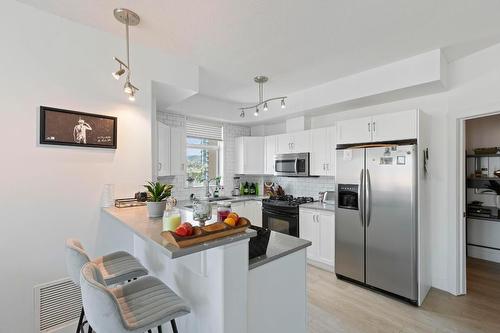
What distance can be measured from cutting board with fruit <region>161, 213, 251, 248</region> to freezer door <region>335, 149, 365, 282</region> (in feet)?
7.53

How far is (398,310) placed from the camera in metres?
2.61

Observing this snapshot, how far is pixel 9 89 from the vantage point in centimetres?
185

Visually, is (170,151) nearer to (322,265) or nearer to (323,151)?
(323,151)

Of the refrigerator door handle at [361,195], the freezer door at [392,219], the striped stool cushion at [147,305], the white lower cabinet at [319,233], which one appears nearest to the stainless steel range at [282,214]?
the white lower cabinet at [319,233]

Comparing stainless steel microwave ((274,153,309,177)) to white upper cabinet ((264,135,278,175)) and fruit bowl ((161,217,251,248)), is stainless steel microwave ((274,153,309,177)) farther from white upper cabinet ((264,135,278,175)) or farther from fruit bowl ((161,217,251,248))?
fruit bowl ((161,217,251,248))

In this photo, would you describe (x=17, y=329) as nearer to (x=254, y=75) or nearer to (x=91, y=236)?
(x=91, y=236)

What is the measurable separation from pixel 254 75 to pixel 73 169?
232cm

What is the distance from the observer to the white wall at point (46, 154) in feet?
6.05

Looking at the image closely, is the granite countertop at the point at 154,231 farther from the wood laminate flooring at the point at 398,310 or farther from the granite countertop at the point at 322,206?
the granite countertop at the point at 322,206

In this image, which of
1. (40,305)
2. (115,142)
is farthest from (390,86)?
(40,305)

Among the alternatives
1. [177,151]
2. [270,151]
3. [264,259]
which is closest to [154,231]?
[264,259]

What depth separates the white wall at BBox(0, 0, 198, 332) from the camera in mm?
1845

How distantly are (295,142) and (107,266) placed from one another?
11.0 feet

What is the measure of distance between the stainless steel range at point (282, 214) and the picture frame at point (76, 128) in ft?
8.86
